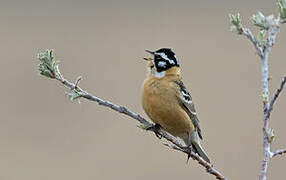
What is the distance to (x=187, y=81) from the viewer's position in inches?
586

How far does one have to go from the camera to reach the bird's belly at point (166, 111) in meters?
4.93

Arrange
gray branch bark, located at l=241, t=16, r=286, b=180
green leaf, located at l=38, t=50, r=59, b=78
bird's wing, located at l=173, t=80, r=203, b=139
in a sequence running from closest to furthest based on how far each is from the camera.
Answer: gray branch bark, located at l=241, t=16, r=286, b=180, green leaf, located at l=38, t=50, r=59, b=78, bird's wing, located at l=173, t=80, r=203, b=139

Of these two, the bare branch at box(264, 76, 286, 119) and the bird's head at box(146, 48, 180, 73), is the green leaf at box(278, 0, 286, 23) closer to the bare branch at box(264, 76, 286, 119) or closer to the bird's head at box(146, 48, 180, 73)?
the bare branch at box(264, 76, 286, 119)

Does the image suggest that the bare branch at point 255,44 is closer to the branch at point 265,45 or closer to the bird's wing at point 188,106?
the branch at point 265,45

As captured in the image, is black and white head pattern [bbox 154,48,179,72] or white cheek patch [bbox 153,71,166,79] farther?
white cheek patch [bbox 153,71,166,79]

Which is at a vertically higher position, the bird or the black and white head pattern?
the black and white head pattern

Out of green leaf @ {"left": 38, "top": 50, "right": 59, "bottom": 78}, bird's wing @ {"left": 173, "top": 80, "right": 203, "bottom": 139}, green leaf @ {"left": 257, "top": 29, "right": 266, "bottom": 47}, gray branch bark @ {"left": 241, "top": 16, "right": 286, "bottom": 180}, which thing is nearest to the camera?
gray branch bark @ {"left": 241, "top": 16, "right": 286, "bottom": 180}

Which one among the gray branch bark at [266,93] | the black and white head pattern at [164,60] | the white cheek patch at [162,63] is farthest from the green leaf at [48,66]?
the white cheek patch at [162,63]

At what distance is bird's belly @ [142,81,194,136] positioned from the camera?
16.2 feet

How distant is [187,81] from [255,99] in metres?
1.72

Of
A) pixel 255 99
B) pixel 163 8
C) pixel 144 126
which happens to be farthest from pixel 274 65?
pixel 144 126

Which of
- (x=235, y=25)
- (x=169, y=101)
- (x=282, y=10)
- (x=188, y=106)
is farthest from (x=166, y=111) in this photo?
(x=282, y=10)

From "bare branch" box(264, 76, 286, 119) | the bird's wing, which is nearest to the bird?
the bird's wing

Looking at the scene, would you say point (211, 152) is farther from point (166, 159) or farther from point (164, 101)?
point (164, 101)
